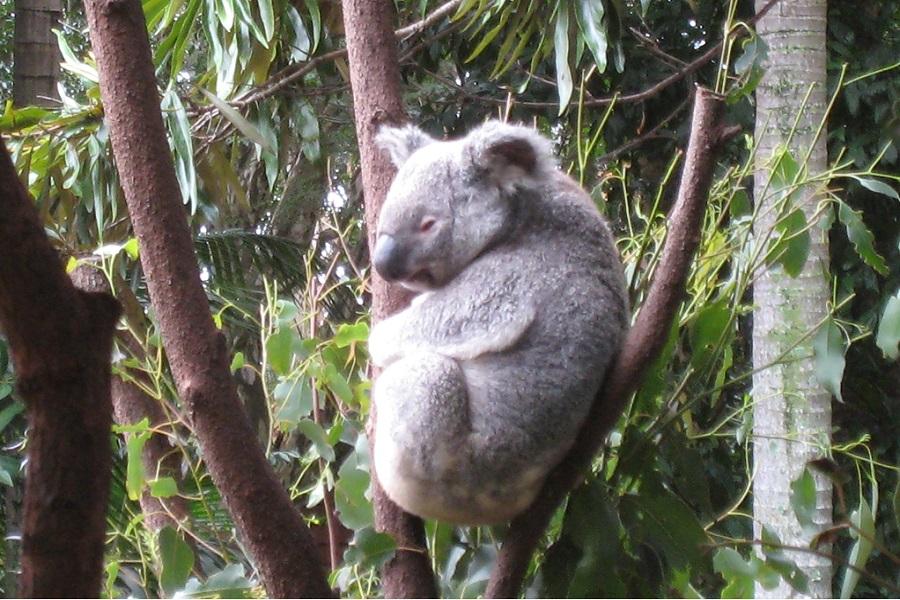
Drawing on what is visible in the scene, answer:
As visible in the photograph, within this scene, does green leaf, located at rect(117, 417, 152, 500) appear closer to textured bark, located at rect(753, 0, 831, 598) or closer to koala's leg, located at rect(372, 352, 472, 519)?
koala's leg, located at rect(372, 352, 472, 519)

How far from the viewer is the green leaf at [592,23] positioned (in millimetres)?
2934

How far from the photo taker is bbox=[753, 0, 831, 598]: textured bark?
264 cm

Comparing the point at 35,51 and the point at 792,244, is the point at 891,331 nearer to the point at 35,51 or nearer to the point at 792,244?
the point at 792,244

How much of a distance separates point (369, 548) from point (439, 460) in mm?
195

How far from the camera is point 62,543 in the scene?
0.86 metres

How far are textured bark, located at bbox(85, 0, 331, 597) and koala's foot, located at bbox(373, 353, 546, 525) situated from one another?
0.20 metres

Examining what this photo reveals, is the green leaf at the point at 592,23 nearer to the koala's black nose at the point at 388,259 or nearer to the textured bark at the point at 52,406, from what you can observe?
the koala's black nose at the point at 388,259

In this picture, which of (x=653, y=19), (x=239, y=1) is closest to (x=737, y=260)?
(x=239, y=1)

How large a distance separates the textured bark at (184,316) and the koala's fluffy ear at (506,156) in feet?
1.92

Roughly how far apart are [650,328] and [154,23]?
8.22ft

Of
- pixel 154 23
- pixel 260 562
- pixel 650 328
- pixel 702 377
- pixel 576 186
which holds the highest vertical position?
pixel 154 23

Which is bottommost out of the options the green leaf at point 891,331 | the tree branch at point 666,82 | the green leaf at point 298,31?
the green leaf at point 891,331

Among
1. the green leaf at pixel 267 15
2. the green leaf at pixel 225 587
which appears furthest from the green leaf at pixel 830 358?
the green leaf at pixel 267 15

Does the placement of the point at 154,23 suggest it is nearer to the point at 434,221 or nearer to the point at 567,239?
the point at 434,221
